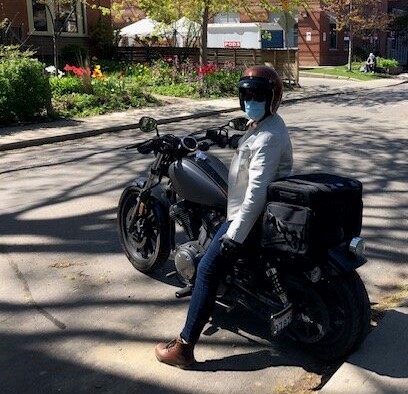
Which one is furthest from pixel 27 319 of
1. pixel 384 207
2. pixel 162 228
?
pixel 384 207

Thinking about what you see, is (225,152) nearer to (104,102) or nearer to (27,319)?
(27,319)

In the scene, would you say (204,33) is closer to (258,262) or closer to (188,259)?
(188,259)

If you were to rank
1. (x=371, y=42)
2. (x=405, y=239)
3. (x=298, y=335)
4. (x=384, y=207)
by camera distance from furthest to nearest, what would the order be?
(x=371, y=42) < (x=384, y=207) < (x=405, y=239) < (x=298, y=335)

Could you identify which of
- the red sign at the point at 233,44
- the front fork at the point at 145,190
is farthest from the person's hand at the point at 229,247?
the red sign at the point at 233,44

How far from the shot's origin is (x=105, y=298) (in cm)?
432

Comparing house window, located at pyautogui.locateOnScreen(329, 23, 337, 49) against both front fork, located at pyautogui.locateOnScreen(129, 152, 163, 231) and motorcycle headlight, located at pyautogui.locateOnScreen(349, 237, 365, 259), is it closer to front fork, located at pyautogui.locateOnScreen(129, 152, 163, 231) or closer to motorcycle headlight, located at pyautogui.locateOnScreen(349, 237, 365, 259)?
front fork, located at pyautogui.locateOnScreen(129, 152, 163, 231)

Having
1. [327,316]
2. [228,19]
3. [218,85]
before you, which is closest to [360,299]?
[327,316]

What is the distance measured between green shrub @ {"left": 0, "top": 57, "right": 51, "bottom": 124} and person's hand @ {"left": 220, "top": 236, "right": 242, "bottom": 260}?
1166 cm

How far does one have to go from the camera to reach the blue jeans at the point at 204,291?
3.27 m

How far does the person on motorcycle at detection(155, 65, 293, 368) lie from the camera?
3072mm

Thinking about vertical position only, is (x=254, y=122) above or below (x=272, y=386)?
above

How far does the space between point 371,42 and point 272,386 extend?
140 ft

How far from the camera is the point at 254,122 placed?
10.5ft

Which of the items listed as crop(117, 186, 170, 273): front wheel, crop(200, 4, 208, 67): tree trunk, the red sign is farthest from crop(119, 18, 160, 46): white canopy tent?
crop(117, 186, 170, 273): front wheel
